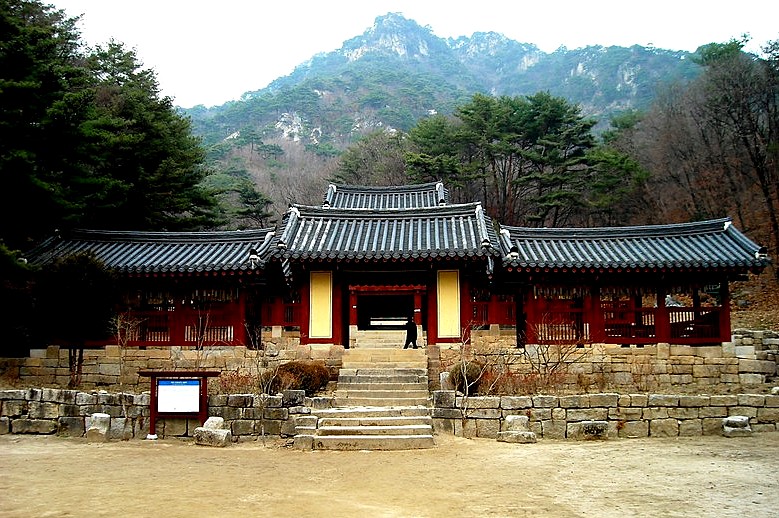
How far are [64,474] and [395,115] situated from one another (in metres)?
71.5

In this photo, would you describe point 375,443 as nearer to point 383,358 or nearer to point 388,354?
point 383,358

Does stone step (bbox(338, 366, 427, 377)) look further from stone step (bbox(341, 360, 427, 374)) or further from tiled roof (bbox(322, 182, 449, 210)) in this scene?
tiled roof (bbox(322, 182, 449, 210))

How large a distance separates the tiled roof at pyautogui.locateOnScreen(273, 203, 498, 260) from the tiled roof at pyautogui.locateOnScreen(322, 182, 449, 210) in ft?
33.9

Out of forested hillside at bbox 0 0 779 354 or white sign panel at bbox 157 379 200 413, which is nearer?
white sign panel at bbox 157 379 200 413

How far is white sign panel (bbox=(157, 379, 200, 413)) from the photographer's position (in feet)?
42.1

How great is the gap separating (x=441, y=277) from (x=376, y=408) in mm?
5200

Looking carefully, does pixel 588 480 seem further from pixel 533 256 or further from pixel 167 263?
pixel 167 263

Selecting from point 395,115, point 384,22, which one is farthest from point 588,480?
point 384,22

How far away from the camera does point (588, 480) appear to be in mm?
9531

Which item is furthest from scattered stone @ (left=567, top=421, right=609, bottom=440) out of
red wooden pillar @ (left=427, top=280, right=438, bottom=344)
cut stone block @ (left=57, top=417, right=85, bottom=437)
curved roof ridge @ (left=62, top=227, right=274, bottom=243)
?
curved roof ridge @ (left=62, top=227, right=274, bottom=243)

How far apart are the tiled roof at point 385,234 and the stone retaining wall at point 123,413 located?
202 inches

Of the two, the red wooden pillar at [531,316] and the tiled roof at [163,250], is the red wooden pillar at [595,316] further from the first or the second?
the tiled roof at [163,250]

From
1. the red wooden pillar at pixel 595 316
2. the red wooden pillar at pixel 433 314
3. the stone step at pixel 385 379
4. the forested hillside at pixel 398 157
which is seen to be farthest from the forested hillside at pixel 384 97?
the stone step at pixel 385 379

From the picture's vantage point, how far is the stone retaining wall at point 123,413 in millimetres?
12969
